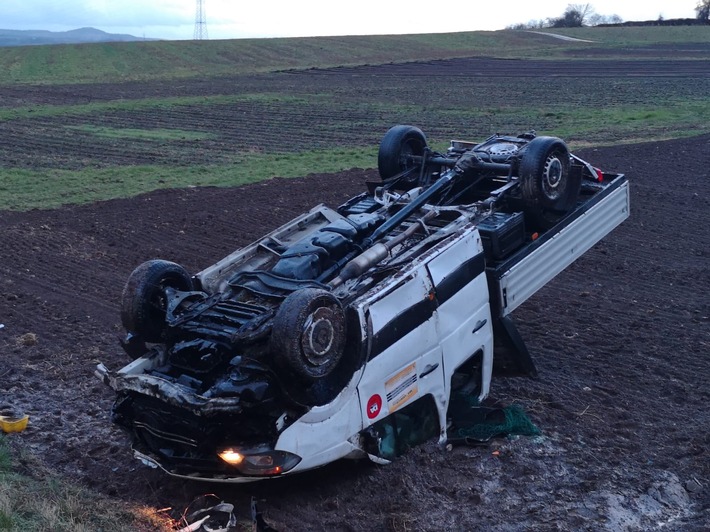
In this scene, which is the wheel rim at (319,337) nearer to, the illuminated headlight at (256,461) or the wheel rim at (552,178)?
the illuminated headlight at (256,461)

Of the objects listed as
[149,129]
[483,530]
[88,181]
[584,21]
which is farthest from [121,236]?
[584,21]

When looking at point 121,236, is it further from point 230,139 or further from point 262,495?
Result: point 230,139

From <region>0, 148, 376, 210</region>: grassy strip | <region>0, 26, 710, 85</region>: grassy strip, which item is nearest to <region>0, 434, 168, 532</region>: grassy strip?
<region>0, 148, 376, 210</region>: grassy strip

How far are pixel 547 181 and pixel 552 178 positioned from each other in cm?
12

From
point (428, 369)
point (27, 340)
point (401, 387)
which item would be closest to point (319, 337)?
point (401, 387)

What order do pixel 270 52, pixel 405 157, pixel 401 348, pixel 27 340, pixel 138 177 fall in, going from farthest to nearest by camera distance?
pixel 270 52
pixel 138 177
pixel 405 157
pixel 27 340
pixel 401 348

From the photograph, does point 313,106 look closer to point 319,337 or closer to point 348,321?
point 348,321

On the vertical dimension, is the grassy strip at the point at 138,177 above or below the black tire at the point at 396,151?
below

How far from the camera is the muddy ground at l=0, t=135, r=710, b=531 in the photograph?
18.0 feet

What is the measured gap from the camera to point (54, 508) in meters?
4.82

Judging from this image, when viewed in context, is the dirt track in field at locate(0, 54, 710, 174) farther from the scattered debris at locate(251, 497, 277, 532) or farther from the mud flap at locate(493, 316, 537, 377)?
the scattered debris at locate(251, 497, 277, 532)

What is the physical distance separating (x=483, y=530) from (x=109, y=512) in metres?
2.35

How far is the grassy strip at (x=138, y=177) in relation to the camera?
14.6 m

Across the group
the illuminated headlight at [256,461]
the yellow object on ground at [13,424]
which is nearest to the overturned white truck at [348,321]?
the illuminated headlight at [256,461]
